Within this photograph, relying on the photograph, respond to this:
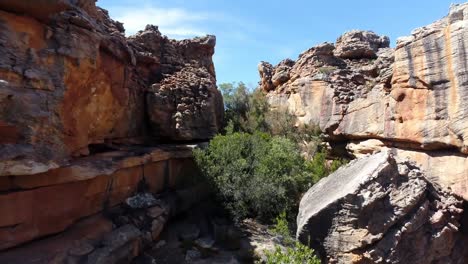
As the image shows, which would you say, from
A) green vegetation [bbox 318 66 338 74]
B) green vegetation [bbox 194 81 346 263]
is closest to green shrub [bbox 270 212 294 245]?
green vegetation [bbox 194 81 346 263]

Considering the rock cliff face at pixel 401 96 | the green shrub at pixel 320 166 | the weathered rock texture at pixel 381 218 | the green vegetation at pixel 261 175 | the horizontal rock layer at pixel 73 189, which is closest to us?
the horizontal rock layer at pixel 73 189

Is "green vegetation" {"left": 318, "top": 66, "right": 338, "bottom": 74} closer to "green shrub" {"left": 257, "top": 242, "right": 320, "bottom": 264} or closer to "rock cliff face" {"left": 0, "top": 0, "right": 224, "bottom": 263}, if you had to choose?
"rock cliff face" {"left": 0, "top": 0, "right": 224, "bottom": 263}

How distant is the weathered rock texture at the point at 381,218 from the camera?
7559mm

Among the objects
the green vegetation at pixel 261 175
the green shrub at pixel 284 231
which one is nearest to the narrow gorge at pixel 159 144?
the green shrub at pixel 284 231

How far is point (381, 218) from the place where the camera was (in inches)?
301

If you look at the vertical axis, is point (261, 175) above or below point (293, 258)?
above

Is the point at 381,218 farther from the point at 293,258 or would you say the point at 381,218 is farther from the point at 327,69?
the point at 327,69

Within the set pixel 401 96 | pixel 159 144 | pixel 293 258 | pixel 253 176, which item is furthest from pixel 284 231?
pixel 401 96

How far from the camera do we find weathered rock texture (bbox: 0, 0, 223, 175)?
6.96m

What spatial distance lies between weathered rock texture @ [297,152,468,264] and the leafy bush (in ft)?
10.3

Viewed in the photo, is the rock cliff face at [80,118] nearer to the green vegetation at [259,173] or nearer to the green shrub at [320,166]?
the green vegetation at [259,173]

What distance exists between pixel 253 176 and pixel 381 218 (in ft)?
17.4

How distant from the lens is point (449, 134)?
9.94 m

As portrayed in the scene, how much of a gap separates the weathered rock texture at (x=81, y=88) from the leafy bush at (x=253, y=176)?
1.40 metres
